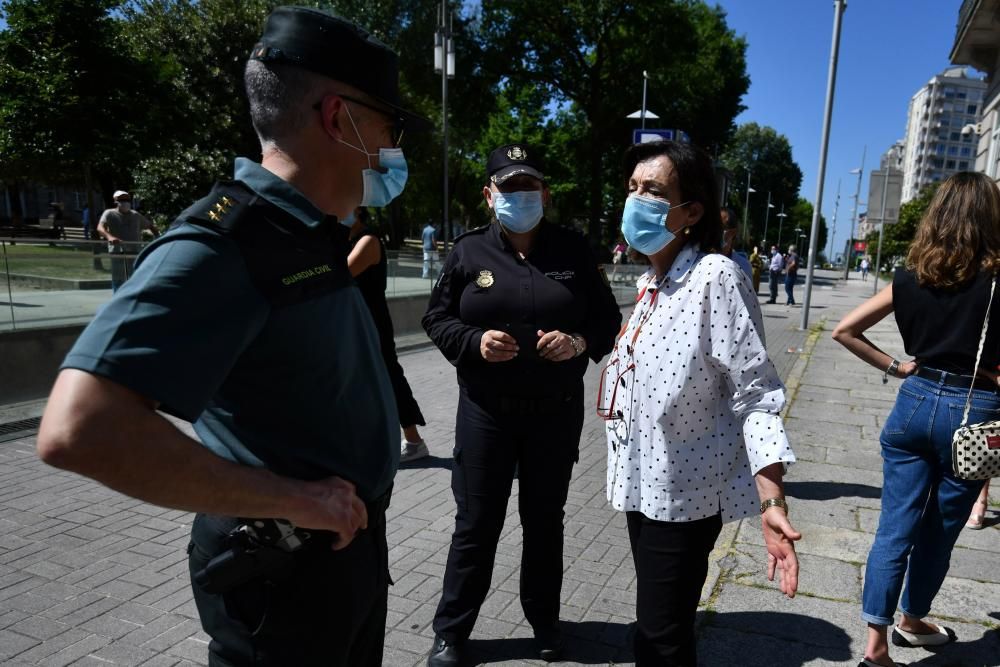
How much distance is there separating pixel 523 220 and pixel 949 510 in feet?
6.97

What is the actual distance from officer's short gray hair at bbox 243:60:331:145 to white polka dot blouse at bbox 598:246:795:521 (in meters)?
1.29

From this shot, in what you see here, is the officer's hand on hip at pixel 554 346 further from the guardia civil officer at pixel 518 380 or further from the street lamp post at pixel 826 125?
the street lamp post at pixel 826 125

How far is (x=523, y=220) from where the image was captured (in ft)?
10.0

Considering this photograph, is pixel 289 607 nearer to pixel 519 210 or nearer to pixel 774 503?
pixel 774 503

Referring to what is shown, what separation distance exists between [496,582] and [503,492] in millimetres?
986

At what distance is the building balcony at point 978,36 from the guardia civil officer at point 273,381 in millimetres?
18144

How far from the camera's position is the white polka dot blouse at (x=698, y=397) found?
205 cm

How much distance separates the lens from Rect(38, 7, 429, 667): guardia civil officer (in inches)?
40.9

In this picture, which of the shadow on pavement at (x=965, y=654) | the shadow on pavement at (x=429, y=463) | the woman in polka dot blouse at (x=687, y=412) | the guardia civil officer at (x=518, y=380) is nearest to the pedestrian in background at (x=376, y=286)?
the shadow on pavement at (x=429, y=463)

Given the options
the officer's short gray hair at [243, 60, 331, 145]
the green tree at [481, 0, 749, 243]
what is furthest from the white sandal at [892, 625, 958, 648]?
the green tree at [481, 0, 749, 243]

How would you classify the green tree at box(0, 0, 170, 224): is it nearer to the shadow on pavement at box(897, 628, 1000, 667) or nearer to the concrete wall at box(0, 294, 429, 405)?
the concrete wall at box(0, 294, 429, 405)

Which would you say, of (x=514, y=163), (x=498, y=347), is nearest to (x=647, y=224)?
(x=498, y=347)

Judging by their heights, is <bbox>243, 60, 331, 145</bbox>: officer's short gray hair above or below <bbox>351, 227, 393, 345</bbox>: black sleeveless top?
above

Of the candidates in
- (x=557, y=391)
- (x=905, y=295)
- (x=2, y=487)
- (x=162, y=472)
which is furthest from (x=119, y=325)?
(x=2, y=487)
